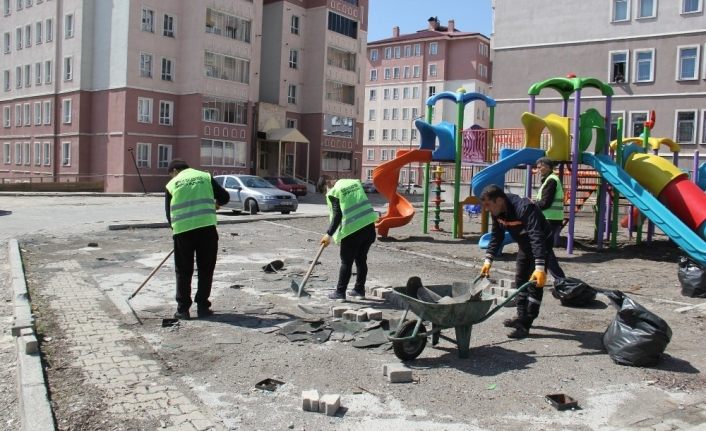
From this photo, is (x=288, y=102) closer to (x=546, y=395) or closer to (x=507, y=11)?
(x=507, y=11)

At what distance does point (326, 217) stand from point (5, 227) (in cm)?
931

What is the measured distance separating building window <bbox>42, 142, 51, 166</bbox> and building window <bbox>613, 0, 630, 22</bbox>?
3700cm

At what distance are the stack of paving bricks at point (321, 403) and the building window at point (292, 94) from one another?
46898 millimetres

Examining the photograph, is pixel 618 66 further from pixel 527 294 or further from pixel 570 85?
pixel 527 294

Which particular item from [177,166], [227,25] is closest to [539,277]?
[177,166]

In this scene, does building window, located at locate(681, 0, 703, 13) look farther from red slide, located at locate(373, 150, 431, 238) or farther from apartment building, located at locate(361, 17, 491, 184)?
apartment building, located at locate(361, 17, 491, 184)

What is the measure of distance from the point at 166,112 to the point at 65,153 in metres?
8.15

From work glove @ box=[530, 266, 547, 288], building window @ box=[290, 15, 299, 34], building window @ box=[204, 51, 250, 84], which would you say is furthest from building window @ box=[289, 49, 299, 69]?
work glove @ box=[530, 266, 547, 288]

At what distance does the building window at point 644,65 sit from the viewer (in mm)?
34156

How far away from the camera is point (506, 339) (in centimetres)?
674

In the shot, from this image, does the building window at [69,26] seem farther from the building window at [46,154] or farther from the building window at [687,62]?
the building window at [687,62]

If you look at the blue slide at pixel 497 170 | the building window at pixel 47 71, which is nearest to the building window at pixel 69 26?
the building window at pixel 47 71

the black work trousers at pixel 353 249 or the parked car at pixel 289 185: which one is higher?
the parked car at pixel 289 185

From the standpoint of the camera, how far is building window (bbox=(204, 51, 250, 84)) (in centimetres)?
4225
